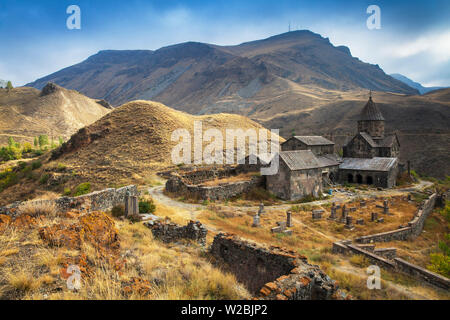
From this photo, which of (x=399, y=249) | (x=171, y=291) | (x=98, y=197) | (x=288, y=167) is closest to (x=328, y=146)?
(x=288, y=167)

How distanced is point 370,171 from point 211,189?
19875mm

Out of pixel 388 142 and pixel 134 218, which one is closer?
pixel 134 218

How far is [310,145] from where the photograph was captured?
99.1ft

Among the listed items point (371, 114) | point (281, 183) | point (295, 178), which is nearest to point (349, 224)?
point (295, 178)

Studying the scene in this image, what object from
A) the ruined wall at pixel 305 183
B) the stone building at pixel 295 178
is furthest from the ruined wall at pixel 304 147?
the ruined wall at pixel 305 183

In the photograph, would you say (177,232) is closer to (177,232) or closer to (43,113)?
(177,232)

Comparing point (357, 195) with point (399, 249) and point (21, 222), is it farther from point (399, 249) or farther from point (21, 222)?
point (21, 222)

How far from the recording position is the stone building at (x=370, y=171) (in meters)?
28.8

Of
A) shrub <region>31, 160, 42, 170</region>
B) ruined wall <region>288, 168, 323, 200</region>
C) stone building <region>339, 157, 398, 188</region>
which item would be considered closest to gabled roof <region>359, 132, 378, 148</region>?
stone building <region>339, 157, 398, 188</region>

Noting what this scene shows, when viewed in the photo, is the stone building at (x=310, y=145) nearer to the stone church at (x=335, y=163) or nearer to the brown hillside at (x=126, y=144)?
the stone church at (x=335, y=163)

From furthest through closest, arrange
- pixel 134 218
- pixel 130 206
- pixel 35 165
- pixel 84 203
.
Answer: pixel 35 165
pixel 130 206
pixel 134 218
pixel 84 203

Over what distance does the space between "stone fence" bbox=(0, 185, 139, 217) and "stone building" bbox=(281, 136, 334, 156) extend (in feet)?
72.1

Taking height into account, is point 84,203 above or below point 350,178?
above

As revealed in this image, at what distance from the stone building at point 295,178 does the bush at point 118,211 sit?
14489 mm
